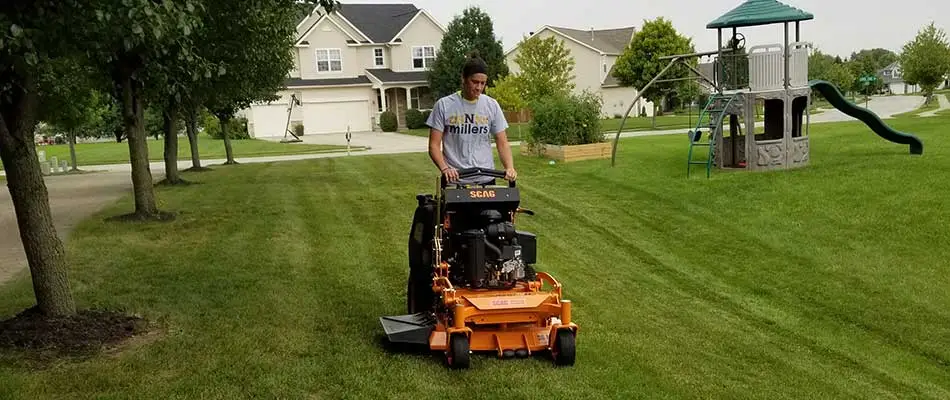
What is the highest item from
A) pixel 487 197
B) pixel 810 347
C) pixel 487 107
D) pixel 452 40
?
pixel 452 40

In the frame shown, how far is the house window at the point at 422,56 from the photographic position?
2163 inches

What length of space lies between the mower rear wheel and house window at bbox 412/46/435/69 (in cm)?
5047

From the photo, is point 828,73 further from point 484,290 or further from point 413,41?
point 484,290

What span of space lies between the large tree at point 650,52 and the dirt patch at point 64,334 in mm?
44161

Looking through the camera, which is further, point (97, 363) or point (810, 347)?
point (810, 347)

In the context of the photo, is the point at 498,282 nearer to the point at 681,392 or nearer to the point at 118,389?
the point at 681,392

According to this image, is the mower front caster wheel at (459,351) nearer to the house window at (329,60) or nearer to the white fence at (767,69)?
the white fence at (767,69)

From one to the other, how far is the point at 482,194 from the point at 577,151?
672 inches

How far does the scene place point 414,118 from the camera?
167 ft

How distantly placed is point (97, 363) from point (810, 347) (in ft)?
18.5

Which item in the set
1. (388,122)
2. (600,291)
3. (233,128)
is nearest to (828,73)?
(388,122)

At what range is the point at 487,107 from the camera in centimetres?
610

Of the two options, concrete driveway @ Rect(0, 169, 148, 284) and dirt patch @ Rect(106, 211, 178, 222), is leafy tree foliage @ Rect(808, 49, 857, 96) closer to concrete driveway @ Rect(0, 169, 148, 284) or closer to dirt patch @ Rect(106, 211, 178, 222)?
concrete driveway @ Rect(0, 169, 148, 284)

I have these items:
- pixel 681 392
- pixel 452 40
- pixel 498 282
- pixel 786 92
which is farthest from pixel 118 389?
pixel 452 40
